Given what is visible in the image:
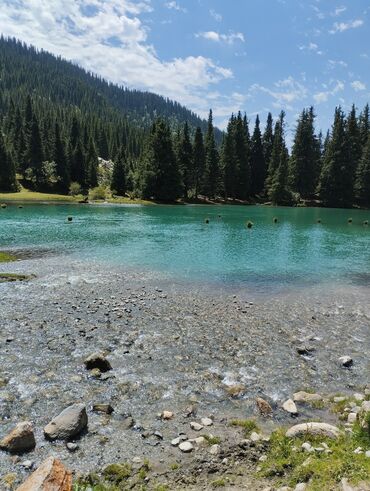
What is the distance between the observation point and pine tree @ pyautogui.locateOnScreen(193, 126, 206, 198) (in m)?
114

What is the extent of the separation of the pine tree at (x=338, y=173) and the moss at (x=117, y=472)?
375 feet

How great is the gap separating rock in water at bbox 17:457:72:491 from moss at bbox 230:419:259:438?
156 inches

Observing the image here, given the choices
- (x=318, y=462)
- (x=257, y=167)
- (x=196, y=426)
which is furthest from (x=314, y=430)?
(x=257, y=167)

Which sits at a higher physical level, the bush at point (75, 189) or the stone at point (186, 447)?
the bush at point (75, 189)

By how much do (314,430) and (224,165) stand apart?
11073cm

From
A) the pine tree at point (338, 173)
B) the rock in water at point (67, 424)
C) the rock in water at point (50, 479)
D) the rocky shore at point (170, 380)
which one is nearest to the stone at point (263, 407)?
the rocky shore at point (170, 380)

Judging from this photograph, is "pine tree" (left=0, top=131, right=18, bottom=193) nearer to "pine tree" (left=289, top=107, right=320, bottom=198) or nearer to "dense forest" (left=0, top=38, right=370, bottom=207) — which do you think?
"dense forest" (left=0, top=38, right=370, bottom=207)

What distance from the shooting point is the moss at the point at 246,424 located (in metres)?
8.08

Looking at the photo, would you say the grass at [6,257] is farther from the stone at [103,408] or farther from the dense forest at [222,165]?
the dense forest at [222,165]

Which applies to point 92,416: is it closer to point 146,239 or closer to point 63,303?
point 63,303

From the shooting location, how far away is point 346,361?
11648 mm

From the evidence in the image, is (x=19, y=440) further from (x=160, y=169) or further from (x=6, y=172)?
(x=6, y=172)

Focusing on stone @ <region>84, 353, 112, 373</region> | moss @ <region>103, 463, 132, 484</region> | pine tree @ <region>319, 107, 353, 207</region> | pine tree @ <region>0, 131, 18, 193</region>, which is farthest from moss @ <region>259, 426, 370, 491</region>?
pine tree @ <region>0, 131, 18, 193</region>

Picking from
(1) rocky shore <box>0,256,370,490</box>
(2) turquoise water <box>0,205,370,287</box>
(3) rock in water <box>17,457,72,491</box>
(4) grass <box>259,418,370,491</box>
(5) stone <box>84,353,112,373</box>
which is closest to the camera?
(3) rock in water <box>17,457,72,491</box>
